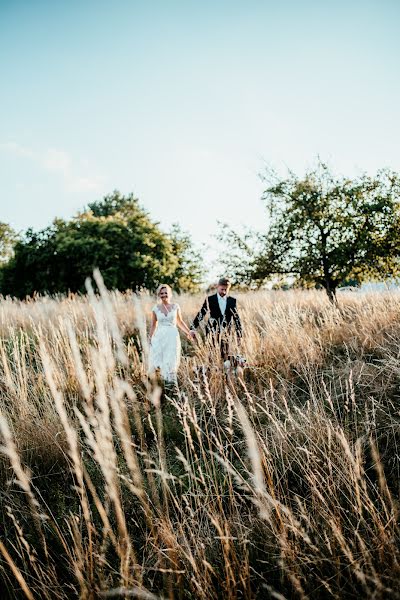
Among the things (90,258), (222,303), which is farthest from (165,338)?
(90,258)

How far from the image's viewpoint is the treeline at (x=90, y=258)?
16.1 metres

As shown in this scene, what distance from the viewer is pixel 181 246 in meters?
19.3

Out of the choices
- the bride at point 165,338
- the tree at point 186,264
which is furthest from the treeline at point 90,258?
the bride at point 165,338

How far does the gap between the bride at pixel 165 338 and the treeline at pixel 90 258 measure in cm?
1044

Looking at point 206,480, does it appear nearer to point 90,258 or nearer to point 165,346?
point 165,346

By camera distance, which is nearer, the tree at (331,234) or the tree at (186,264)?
the tree at (331,234)

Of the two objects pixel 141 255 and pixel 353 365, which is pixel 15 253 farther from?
pixel 353 365

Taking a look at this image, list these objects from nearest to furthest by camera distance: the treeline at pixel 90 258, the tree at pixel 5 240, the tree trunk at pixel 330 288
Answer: the tree trunk at pixel 330 288
the treeline at pixel 90 258
the tree at pixel 5 240

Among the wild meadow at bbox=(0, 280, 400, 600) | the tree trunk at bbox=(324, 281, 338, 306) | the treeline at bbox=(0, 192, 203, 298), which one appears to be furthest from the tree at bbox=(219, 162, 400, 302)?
the treeline at bbox=(0, 192, 203, 298)

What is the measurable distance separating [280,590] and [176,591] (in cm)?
48

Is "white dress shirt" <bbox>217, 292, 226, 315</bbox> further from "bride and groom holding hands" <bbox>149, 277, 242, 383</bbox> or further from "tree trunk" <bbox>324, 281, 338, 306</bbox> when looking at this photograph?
"tree trunk" <bbox>324, 281, 338, 306</bbox>

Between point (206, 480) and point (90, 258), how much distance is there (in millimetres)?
15190

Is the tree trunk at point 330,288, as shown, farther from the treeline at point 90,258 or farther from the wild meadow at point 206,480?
the treeline at point 90,258

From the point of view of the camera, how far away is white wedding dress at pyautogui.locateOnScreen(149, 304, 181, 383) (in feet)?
16.8
